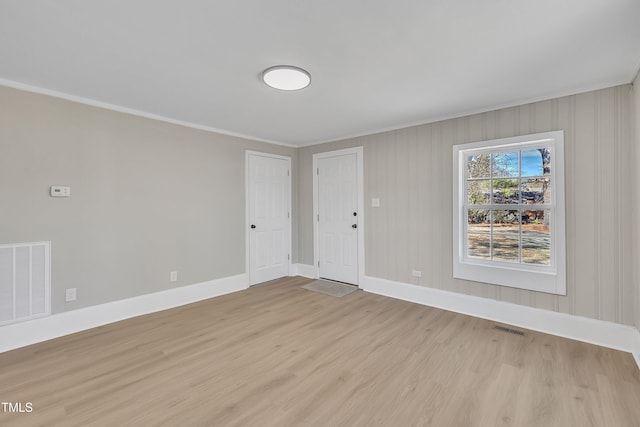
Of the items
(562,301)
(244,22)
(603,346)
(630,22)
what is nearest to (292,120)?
(244,22)

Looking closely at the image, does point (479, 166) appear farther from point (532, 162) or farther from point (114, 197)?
point (114, 197)

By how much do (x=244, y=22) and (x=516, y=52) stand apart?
1.89 m

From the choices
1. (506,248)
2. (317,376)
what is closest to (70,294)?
(317,376)

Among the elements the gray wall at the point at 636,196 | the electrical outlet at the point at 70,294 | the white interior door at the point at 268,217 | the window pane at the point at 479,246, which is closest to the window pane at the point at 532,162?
the gray wall at the point at 636,196

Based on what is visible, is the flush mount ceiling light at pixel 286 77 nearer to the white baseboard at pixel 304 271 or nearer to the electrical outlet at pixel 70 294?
the electrical outlet at pixel 70 294

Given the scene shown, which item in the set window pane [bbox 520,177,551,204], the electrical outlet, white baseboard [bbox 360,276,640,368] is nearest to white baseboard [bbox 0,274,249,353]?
the electrical outlet

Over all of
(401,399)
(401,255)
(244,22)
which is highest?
(244,22)

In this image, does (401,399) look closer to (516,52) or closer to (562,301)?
(562,301)

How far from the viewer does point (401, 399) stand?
1.89m

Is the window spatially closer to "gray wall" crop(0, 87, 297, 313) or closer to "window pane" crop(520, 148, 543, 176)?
"window pane" crop(520, 148, 543, 176)

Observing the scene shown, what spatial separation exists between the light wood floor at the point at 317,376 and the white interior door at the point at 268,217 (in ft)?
5.02

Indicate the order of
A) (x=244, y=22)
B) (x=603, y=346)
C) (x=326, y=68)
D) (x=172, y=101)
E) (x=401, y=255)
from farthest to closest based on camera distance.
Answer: (x=401, y=255)
(x=172, y=101)
(x=603, y=346)
(x=326, y=68)
(x=244, y=22)

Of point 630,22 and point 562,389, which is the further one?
point 562,389

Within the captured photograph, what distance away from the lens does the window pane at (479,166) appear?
3.29 metres
